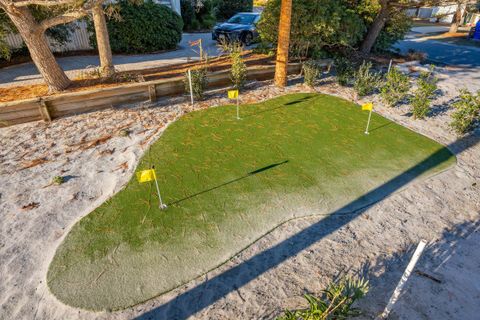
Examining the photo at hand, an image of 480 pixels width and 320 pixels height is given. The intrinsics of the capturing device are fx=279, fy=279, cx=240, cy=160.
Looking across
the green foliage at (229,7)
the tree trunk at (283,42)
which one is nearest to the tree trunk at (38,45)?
the tree trunk at (283,42)

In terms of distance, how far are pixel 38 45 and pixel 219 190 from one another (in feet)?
21.0

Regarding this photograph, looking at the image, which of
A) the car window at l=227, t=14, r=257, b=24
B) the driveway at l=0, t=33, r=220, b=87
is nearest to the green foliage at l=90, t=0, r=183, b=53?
the driveway at l=0, t=33, r=220, b=87

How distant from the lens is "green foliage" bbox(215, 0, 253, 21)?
82.8 ft

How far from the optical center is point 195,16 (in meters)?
20.9

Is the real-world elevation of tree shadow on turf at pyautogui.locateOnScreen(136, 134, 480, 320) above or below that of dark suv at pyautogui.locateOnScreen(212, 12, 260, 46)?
below

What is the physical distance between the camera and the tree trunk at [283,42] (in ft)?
27.7

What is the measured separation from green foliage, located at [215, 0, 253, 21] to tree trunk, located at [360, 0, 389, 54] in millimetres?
15753

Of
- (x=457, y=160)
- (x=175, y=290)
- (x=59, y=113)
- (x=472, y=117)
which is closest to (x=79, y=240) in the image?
(x=175, y=290)

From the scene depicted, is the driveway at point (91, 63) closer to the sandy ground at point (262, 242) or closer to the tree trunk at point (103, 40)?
the tree trunk at point (103, 40)

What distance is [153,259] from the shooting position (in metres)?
3.76

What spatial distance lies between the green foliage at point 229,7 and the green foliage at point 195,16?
3254 mm

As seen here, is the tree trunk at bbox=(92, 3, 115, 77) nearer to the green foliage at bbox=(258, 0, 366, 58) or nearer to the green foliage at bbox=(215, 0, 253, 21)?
the green foliage at bbox=(258, 0, 366, 58)

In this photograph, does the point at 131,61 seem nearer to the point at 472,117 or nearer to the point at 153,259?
the point at 153,259

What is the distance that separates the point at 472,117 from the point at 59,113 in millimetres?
10406
